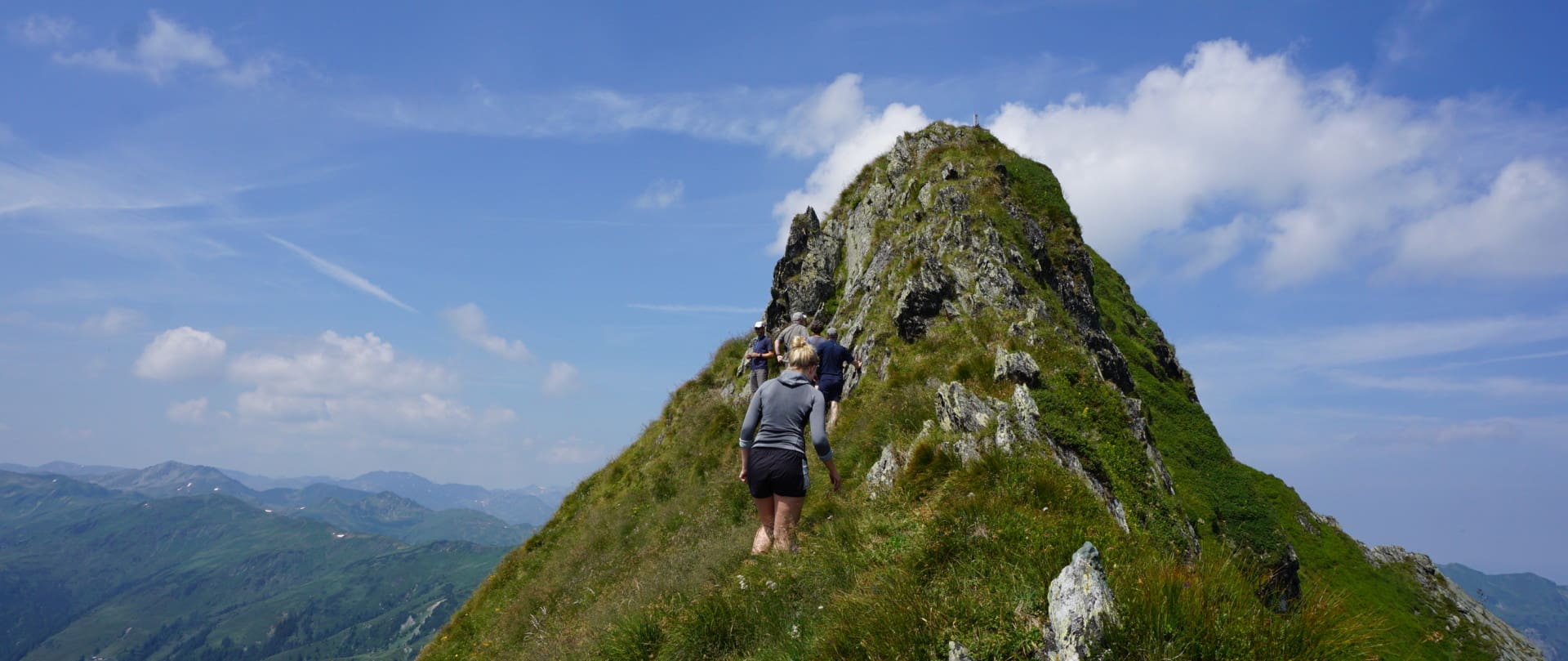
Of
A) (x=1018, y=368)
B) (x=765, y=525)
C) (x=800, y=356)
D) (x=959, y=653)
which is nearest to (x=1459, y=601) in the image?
(x=1018, y=368)

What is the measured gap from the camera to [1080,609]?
16.2 ft

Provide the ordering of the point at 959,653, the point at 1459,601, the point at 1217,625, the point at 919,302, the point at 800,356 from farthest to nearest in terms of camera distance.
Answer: the point at 1459,601, the point at 919,302, the point at 800,356, the point at 959,653, the point at 1217,625

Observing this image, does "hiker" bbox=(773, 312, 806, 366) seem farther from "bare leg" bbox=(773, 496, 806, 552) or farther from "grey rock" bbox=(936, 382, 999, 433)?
"bare leg" bbox=(773, 496, 806, 552)

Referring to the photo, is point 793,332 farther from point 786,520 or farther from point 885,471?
point 786,520

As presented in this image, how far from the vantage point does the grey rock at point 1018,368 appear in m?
13.5

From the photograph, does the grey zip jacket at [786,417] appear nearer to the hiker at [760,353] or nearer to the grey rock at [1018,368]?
the grey rock at [1018,368]

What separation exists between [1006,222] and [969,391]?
41.9ft

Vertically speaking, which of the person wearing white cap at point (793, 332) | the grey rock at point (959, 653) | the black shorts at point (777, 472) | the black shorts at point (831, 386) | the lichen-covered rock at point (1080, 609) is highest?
the person wearing white cap at point (793, 332)

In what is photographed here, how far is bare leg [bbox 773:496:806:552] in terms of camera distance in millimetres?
8508

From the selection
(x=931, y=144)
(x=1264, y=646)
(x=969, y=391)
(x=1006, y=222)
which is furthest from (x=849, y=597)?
(x=931, y=144)

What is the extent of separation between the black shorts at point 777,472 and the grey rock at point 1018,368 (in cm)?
641

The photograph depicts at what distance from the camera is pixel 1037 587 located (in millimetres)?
5652

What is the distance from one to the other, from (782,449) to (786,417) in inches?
15.3

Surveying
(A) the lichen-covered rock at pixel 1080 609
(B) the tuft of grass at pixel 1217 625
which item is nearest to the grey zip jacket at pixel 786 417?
(A) the lichen-covered rock at pixel 1080 609
